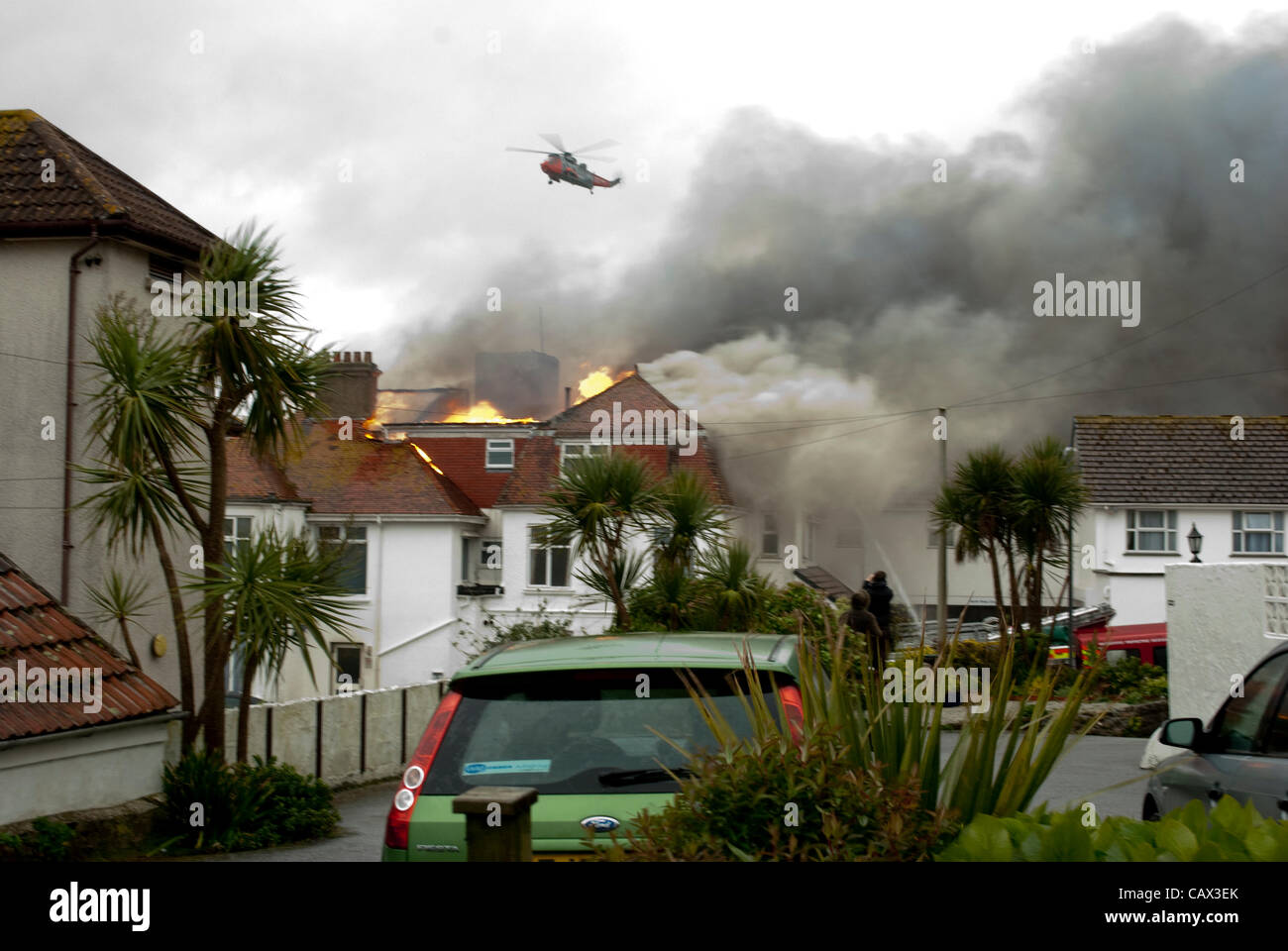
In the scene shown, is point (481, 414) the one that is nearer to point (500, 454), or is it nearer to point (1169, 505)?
point (500, 454)

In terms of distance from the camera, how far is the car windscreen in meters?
4.22

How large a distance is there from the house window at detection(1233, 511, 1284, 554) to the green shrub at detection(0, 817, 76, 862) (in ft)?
110

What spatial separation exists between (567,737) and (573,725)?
47 millimetres

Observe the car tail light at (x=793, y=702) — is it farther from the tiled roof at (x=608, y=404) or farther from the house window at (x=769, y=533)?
the house window at (x=769, y=533)

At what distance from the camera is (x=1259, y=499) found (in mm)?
35938

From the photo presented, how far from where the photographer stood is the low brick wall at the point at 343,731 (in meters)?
13.8

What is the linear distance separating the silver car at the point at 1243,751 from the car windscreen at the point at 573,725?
6.24ft

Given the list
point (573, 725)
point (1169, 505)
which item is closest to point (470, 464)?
point (1169, 505)

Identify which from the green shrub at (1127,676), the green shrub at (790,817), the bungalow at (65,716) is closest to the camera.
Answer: the green shrub at (790,817)

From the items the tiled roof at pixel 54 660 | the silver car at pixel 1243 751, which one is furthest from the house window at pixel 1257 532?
the silver car at pixel 1243 751

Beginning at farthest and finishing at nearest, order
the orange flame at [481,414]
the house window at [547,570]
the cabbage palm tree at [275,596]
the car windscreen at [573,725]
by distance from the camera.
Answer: the orange flame at [481,414] < the house window at [547,570] < the cabbage palm tree at [275,596] < the car windscreen at [573,725]

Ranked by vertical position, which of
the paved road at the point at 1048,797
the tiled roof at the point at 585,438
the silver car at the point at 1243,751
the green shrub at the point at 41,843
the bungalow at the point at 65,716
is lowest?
the paved road at the point at 1048,797
